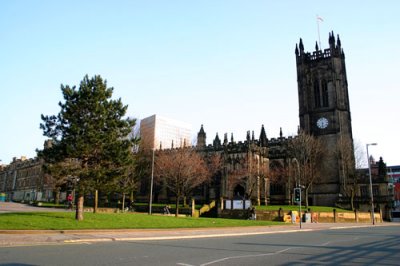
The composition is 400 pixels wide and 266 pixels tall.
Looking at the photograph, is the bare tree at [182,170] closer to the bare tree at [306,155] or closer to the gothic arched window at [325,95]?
the bare tree at [306,155]

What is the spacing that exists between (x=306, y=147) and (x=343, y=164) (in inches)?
322

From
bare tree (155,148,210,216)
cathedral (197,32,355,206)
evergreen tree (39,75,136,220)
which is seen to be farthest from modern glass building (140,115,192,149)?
evergreen tree (39,75,136,220)

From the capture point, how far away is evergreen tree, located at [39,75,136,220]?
23422 mm

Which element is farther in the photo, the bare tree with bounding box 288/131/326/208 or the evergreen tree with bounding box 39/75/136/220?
the bare tree with bounding box 288/131/326/208

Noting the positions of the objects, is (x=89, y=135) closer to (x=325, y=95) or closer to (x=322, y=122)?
(x=322, y=122)

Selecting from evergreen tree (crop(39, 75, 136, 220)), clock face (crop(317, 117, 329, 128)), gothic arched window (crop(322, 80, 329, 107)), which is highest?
gothic arched window (crop(322, 80, 329, 107))

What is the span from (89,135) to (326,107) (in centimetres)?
5799

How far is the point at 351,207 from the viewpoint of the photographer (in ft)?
192

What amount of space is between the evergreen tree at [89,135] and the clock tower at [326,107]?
162ft

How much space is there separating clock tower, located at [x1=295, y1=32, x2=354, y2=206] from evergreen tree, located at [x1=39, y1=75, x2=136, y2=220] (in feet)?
162

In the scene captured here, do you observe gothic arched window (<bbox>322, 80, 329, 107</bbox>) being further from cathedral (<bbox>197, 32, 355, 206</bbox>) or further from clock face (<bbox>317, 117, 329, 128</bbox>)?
clock face (<bbox>317, 117, 329, 128</bbox>)

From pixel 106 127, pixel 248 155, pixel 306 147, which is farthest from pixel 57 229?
pixel 306 147

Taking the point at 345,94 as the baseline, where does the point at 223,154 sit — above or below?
below

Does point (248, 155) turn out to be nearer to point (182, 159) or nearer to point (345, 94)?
point (182, 159)
